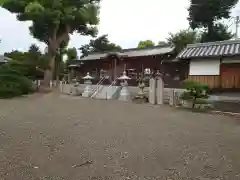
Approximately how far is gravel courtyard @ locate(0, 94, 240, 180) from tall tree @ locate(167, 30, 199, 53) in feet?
55.7

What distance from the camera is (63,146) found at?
20.3 ft

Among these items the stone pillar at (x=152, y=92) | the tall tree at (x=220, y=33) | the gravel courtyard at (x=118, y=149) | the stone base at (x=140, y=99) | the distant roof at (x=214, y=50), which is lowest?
the gravel courtyard at (x=118, y=149)

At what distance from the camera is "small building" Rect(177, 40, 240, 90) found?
1638 centimetres

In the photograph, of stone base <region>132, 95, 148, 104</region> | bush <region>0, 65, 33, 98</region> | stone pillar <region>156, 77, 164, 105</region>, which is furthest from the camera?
bush <region>0, 65, 33, 98</region>

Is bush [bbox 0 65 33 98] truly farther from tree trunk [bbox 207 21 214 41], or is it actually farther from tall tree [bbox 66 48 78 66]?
tree trunk [bbox 207 21 214 41]

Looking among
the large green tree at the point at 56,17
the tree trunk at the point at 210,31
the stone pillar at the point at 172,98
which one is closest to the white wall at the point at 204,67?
the stone pillar at the point at 172,98

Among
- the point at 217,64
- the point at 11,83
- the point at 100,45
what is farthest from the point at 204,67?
the point at 100,45

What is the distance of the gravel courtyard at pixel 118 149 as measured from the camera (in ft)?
15.0

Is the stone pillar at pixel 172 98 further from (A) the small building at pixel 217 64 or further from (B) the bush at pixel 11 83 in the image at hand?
(B) the bush at pixel 11 83

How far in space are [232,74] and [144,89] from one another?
4.95m

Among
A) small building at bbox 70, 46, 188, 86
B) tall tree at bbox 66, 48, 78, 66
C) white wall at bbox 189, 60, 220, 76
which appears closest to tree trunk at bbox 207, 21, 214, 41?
small building at bbox 70, 46, 188, 86

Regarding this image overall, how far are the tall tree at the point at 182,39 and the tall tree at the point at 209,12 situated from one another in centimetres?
120

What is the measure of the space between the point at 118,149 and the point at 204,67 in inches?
501

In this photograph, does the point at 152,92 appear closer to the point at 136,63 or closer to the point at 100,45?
the point at 136,63
